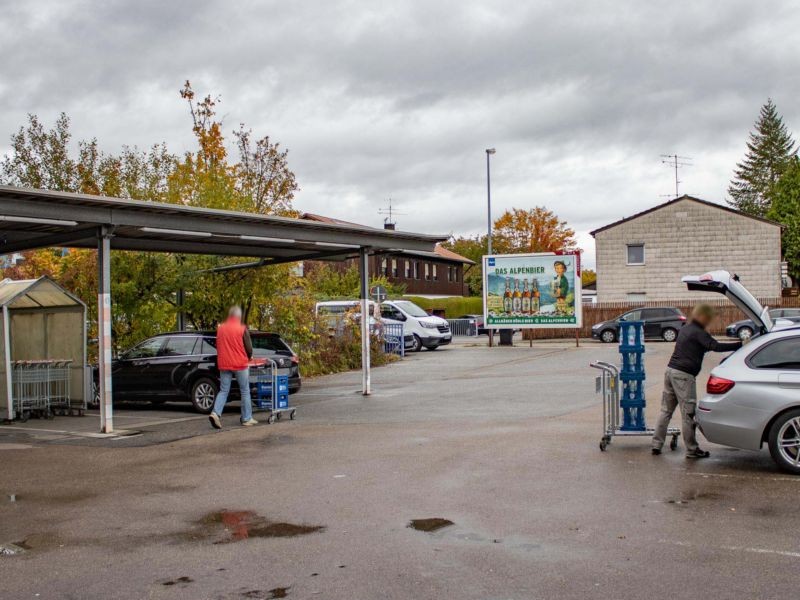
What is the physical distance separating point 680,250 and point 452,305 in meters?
17.8

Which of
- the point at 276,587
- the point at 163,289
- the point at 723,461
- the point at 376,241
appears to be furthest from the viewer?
the point at 163,289

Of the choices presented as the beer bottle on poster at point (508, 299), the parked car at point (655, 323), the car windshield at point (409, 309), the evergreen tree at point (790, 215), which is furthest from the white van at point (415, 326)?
the evergreen tree at point (790, 215)

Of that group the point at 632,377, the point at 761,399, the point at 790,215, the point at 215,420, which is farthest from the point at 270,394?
the point at 790,215

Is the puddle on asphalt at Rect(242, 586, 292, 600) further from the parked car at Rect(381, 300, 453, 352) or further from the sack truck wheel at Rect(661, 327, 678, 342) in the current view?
the sack truck wheel at Rect(661, 327, 678, 342)

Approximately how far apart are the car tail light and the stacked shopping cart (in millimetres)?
11606

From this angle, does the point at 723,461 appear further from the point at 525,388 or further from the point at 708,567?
the point at 525,388

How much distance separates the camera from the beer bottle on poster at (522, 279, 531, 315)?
35.0 m

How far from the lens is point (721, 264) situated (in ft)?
155

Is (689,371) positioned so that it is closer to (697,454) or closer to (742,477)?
(697,454)

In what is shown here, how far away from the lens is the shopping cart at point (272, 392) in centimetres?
1438

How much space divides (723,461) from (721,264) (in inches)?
1580

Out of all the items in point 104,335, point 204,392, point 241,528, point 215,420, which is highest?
point 104,335

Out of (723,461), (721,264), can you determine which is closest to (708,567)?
(723,461)

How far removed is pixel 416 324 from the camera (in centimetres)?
3416
